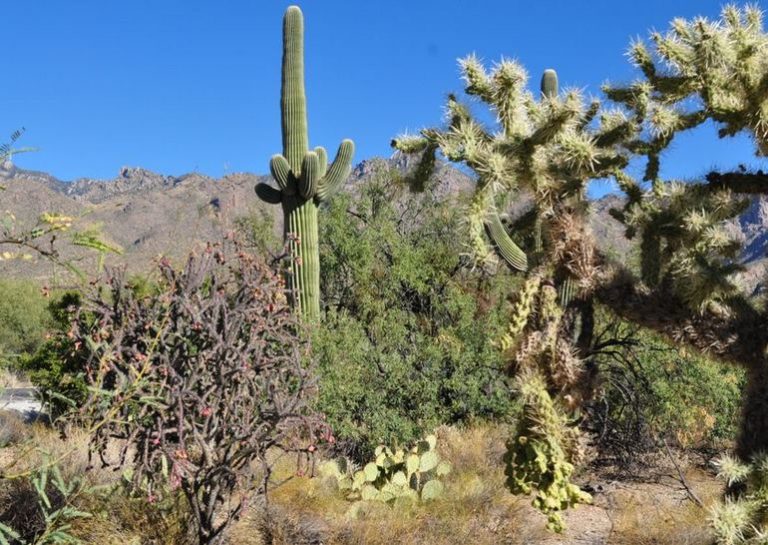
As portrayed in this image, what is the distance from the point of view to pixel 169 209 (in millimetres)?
87750

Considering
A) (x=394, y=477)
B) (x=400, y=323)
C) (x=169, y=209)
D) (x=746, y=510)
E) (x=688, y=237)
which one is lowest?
(x=394, y=477)

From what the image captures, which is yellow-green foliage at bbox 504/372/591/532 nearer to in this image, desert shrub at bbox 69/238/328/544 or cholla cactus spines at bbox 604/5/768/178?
cholla cactus spines at bbox 604/5/768/178

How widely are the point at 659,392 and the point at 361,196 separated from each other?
6.96 meters

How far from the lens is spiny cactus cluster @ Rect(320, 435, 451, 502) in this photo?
7828mm

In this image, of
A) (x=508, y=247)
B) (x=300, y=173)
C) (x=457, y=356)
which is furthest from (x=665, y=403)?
(x=508, y=247)

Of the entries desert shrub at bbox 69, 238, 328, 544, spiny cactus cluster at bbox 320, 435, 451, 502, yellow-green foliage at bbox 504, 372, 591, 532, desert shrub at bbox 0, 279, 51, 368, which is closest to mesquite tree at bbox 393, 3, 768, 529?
yellow-green foliage at bbox 504, 372, 591, 532

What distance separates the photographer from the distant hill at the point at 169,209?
430 centimetres

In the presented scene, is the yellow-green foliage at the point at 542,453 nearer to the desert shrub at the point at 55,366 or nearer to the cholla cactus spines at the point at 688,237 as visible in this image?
the cholla cactus spines at the point at 688,237

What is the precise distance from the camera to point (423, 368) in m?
10.4

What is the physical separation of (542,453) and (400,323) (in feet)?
28.3

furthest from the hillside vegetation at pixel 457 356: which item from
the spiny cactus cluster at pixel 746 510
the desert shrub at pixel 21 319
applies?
the desert shrub at pixel 21 319

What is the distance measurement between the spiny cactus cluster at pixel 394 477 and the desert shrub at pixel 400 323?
1.01m

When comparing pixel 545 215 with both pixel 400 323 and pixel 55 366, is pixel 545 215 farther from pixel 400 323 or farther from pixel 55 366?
pixel 55 366

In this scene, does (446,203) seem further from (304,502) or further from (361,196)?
(304,502)
